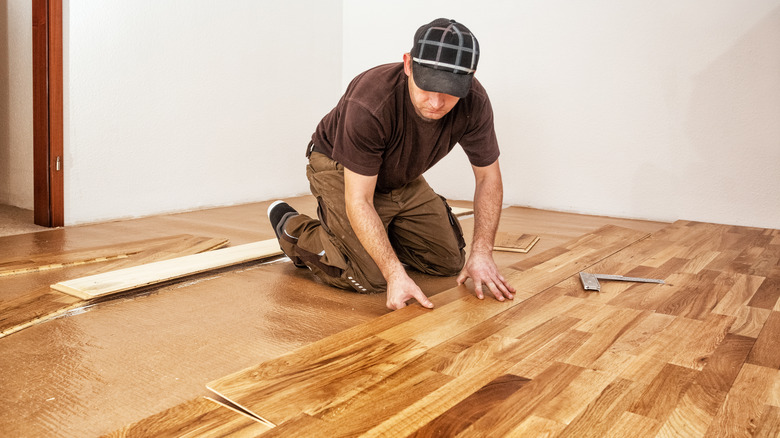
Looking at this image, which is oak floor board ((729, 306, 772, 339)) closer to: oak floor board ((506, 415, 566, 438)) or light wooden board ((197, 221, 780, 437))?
light wooden board ((197, 221, 780, 437))

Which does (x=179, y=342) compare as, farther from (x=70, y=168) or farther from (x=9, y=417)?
(x=70, y=168)

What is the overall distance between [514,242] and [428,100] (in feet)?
5.29

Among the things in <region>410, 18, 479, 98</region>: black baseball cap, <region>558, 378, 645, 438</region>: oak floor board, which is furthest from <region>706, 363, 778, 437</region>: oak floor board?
<region>410, 18, 479, 98</region>: black baseball cap

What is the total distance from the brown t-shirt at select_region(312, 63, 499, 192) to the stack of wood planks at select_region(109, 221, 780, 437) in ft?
1.71

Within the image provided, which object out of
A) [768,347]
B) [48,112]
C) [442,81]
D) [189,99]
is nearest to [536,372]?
[768,347]

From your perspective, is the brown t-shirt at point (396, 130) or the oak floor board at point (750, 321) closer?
the oak floor board at point (750, 321)

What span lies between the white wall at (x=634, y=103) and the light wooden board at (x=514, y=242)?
56.8 inches

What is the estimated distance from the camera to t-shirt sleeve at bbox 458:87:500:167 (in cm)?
214

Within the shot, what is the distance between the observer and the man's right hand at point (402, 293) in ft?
6.33

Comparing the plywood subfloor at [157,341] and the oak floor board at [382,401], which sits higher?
the oak floor board at [382,401]

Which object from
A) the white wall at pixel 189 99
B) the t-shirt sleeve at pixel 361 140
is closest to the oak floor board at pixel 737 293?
the t-shirt sleeve at pixel 361 140

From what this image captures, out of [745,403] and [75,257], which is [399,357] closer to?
[745,403]

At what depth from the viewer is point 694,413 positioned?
1242 mm

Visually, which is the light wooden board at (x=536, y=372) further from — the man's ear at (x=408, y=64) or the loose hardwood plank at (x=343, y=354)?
the man's ear at (x=408, y=64)
